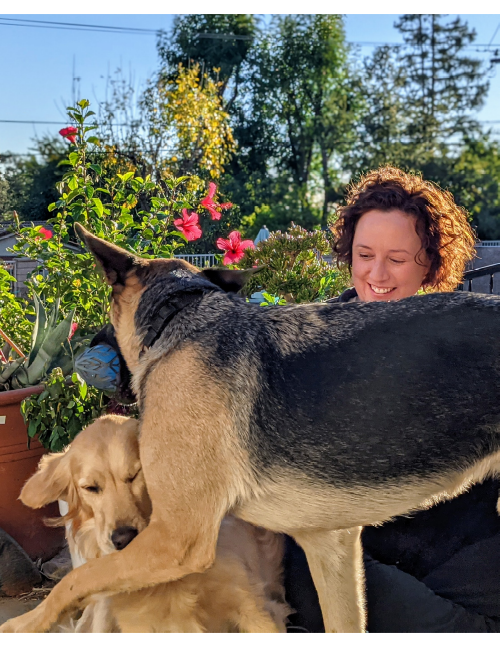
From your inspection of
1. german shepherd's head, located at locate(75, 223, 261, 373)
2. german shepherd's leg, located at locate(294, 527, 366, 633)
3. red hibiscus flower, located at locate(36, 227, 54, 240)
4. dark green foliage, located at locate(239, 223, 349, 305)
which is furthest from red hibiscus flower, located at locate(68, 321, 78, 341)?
dark green foliage, located at locate(239, 223, 349, 305)

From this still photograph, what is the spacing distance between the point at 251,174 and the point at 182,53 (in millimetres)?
3301

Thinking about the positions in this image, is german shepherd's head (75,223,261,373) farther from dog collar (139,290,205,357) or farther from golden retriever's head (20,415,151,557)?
golden retriever's head (20,415,151,557)

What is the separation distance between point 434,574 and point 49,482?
5.39 ft

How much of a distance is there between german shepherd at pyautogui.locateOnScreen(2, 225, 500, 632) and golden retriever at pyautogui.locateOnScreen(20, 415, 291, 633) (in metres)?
0.25

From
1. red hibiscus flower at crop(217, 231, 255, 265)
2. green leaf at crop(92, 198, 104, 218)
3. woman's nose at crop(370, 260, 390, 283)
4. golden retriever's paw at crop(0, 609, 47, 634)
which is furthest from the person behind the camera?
red hibiscus flower at crop(217, 231, 255, 265)

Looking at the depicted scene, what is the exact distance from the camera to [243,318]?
217 centimetres

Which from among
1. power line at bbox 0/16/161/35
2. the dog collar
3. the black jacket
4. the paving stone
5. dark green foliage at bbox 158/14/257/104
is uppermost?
dark green foliage at bbox 158/14/257/104

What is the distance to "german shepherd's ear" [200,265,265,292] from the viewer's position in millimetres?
2428

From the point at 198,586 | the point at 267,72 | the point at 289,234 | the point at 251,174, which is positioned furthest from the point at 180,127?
the point at 267,72

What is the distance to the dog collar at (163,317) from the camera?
7.25ft

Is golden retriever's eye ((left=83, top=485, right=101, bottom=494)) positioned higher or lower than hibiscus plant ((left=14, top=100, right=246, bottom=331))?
lower

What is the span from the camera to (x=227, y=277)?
2.44 metres

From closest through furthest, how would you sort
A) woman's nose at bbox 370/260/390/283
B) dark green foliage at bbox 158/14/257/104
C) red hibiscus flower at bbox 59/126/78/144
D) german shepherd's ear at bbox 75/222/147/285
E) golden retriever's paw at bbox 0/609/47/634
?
golden retriever's paw at bbox 0/609/47/634 → german shepherd's ear at bbox 75/222/147/285 → woman's nose at bbox 370/260/390/283 → red hibiscus flower at bbox 59/126/78/144 → dark green foliage at bbox 158/14/257/104

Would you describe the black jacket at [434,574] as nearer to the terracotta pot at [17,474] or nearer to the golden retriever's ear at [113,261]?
the golden retriever's ear at [113,261]
